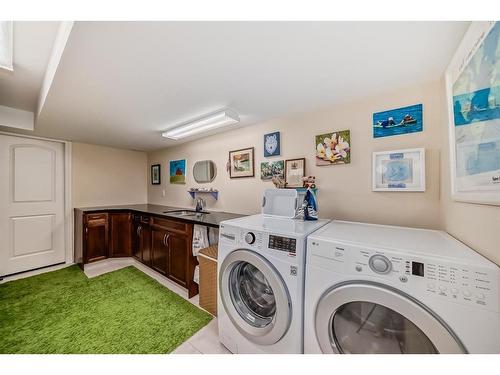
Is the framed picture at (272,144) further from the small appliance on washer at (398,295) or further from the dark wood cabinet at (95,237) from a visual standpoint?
the dark wood cabinet at (95,237)

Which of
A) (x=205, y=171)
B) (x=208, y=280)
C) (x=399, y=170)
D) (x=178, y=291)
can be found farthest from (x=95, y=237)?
(x=399, y=170)

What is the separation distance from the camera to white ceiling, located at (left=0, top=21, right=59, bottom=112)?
Result: 45.1 inches

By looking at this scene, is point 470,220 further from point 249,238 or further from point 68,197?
point 68,197

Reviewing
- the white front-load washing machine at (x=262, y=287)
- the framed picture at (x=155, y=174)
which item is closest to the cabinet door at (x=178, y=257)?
the white front-load washing machine at (x=262, y=287)

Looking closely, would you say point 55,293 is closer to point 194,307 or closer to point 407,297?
point 194,307

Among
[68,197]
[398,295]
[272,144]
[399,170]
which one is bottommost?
[398,295]

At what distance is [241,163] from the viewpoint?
241 cm

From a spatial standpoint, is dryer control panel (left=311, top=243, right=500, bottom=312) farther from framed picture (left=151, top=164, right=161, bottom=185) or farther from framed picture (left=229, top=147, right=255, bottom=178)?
framed picture (left=151, top=164, right=161, bottom=185)

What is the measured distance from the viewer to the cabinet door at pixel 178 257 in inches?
83.7

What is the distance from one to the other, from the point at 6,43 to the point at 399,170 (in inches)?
103

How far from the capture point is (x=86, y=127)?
2.35 meters

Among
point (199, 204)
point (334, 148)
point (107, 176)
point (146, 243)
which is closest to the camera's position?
point (334, 148)

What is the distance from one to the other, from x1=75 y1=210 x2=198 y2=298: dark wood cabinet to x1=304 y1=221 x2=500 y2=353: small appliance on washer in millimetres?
1481

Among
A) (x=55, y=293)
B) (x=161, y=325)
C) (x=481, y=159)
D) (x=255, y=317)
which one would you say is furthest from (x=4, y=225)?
(x=481, y=159)
